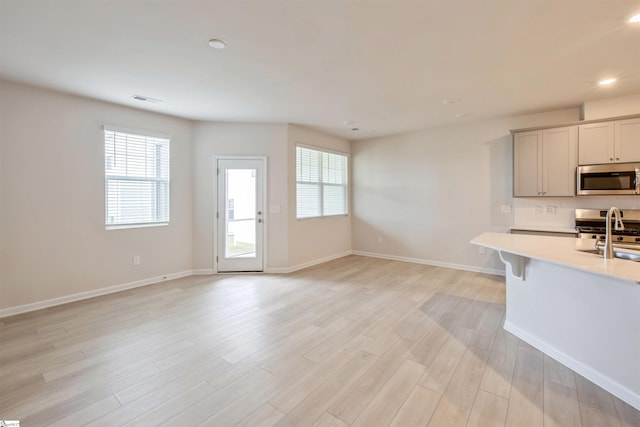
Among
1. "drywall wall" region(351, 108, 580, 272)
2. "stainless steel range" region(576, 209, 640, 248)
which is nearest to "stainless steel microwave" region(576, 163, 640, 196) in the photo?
"stainless steel range" region(576, 209, 640, 248)

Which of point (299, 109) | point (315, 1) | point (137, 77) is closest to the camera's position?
point (315, 1)

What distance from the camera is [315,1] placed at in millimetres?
1991

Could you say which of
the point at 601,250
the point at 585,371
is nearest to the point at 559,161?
the point at 601,250

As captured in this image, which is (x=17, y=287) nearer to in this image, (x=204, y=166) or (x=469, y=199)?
(x=204, y=166)

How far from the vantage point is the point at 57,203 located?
12.0 ft

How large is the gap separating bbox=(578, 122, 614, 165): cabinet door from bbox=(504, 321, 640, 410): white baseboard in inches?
114

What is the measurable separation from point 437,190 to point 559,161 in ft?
6.29

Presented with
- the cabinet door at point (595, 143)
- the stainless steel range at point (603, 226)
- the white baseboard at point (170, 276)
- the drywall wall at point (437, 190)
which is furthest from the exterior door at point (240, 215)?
the cabinet door at point (595, 143)

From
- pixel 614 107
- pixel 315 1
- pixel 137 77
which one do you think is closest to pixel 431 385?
pixel 315 1

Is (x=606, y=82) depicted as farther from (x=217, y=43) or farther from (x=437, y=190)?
(x=217, y=43)

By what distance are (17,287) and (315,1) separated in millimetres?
4563

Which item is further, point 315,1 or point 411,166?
point 411,166

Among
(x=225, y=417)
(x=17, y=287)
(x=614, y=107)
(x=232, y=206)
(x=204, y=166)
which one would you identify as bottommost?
(x=225, y=417)

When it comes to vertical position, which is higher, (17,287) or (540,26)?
(540,26)
